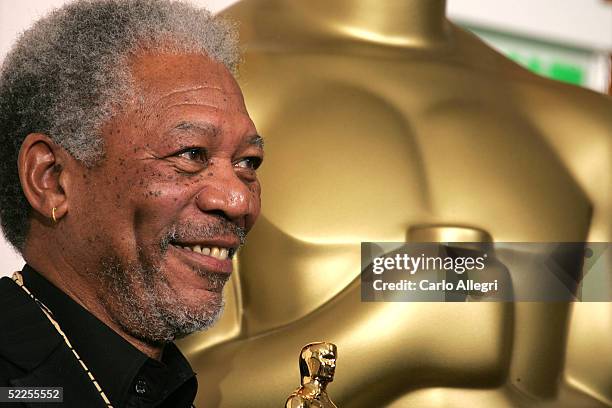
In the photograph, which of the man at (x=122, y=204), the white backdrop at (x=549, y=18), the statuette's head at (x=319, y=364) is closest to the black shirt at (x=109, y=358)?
the man at (x=122, y=204)

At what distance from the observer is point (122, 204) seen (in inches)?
39.8

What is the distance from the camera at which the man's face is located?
101 cm

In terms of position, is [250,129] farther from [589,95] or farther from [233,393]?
[589,95]

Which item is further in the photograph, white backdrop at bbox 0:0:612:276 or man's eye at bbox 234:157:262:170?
white backdrop at bbox 0:0:612:276

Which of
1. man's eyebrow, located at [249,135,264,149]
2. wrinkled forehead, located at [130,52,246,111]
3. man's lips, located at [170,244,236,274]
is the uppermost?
wrinkled forehead, located at [130,52,246,111]

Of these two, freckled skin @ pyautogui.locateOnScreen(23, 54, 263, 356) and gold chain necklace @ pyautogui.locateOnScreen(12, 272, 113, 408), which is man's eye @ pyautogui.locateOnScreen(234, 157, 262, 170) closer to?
freckled skin @ pyautogui.locateOnScreen(23, 54, 263, 356)

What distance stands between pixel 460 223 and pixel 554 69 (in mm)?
727

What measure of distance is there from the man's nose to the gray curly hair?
0.09 metres

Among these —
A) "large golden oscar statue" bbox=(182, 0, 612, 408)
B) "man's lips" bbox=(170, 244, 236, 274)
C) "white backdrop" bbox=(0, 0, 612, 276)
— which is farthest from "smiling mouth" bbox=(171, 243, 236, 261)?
"white backdrop" bbox=(0, 0, 612, 276)

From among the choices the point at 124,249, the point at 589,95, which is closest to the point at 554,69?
the point at 589,95

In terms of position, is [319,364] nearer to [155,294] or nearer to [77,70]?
[155,294]

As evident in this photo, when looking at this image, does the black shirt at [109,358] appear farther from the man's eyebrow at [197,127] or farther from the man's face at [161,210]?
the man's eyebrow at [197,127]

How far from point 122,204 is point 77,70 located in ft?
0.38

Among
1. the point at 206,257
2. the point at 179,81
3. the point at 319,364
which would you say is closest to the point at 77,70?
the point at 179,81
